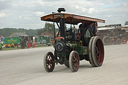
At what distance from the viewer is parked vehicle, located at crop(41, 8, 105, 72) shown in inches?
330

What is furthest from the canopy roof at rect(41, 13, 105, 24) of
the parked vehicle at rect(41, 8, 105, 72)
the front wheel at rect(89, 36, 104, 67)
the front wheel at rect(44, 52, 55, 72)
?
the front wheel at rect(44, 52, 55, 72)

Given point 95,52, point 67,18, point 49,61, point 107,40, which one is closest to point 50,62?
point 49,61

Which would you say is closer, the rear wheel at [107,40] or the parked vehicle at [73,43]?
the parked vehicle at [73,43]

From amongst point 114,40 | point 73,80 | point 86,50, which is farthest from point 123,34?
point 73,80

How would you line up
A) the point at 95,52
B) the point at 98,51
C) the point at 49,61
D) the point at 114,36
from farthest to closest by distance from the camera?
1. the point at 114,36
2. the point at 98,51
3. the point at 95,52
4. the point at 49,61

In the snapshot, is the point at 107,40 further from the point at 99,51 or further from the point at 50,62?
the point at 50,62

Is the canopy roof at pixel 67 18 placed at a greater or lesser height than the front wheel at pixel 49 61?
greater

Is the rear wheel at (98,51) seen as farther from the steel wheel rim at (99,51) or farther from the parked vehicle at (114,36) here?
the parked vehicle at (114,36)

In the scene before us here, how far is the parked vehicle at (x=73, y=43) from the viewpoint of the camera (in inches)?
330

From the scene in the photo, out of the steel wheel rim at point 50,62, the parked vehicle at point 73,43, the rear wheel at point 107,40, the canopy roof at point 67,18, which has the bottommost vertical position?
the rear wheel at point 107,40

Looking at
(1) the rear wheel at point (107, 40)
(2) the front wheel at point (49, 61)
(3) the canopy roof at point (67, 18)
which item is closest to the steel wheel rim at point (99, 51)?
(3) the canopy roof at point (67, 18)

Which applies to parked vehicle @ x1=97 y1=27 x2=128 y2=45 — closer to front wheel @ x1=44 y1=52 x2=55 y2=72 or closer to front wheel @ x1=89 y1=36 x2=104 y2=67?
front wheel @ x1=89 y1=36 x2=104 y2=67

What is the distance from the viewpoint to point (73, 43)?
→ 8.83 metres

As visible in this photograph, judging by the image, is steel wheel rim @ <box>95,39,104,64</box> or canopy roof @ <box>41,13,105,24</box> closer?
canopy roof @ <box>41,13,105,24</box>
